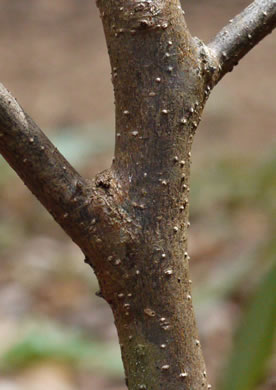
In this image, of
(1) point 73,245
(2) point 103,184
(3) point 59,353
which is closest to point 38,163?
(2) point 103,184

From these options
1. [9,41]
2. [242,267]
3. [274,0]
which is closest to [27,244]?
[242,267]

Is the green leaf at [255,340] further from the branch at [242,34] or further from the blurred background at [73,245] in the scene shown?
the branch at [242,34]

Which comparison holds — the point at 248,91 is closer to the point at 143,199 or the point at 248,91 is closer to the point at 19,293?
the point at 19,293

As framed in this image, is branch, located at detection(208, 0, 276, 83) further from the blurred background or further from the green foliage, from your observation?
the green foliage

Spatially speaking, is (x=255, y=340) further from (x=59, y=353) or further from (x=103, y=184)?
(x=59, y=353)

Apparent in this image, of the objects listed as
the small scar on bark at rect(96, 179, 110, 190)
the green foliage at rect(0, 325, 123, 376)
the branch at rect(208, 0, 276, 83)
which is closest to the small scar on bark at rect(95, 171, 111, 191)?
the small scar on bark at rect(96, 179, 110, 190)

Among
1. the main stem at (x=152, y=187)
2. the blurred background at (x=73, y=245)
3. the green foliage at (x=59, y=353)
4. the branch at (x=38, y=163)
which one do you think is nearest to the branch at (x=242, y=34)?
the main stem at (x=152, y=187)

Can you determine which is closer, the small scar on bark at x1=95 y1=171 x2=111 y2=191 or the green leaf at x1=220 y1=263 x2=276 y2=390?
the small scar on bark at x1=95 y1=171 x2=111 y2=191
